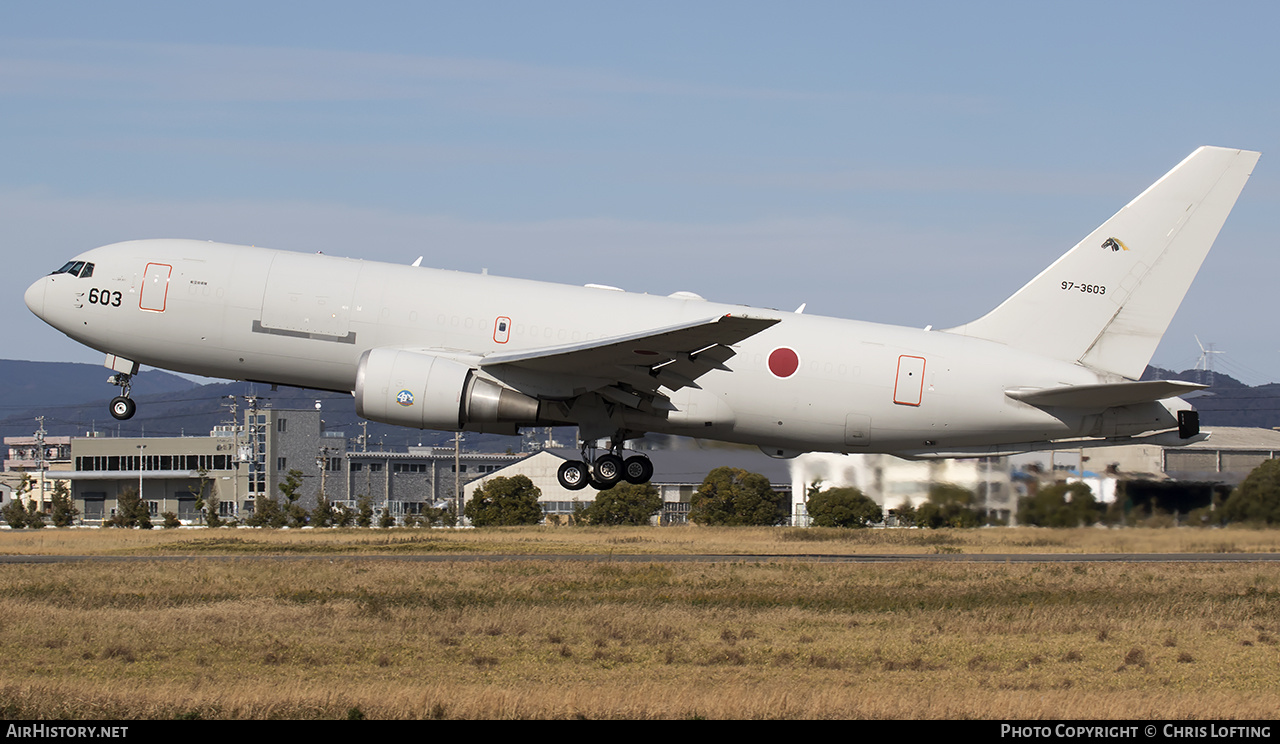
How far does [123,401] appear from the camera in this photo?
2869 cm

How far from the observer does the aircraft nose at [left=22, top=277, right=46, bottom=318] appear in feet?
94.2

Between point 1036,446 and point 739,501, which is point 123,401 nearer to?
point 1036,446

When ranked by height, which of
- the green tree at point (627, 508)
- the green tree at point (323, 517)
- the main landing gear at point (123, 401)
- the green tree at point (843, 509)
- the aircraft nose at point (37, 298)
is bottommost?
the green tree at point (323, 517)

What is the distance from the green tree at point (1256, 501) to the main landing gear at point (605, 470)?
54.0 feet

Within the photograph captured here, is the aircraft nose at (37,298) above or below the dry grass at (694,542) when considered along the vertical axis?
above

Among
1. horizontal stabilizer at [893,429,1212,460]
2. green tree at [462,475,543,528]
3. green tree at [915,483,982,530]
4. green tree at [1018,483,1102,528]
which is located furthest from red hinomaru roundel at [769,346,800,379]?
green tree at [462,475,543,528]

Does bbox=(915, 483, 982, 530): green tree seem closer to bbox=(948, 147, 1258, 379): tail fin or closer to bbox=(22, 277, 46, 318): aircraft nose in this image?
bbox=(948, 147, 1258, 379): tail fin

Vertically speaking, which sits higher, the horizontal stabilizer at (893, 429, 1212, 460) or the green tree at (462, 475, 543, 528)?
the horizontal stabilizer at (893, 429, 1212, 460)

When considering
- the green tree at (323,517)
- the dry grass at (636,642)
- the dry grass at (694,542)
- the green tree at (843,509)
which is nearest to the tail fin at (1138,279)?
the dry grass at (636,642)

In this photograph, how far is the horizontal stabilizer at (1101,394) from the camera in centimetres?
2609

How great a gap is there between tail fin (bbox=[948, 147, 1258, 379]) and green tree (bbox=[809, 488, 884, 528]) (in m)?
10.7

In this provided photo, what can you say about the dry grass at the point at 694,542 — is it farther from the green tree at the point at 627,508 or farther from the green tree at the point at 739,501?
the green tree at the point at 627,508

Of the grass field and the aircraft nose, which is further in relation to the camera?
the aircraft nose
